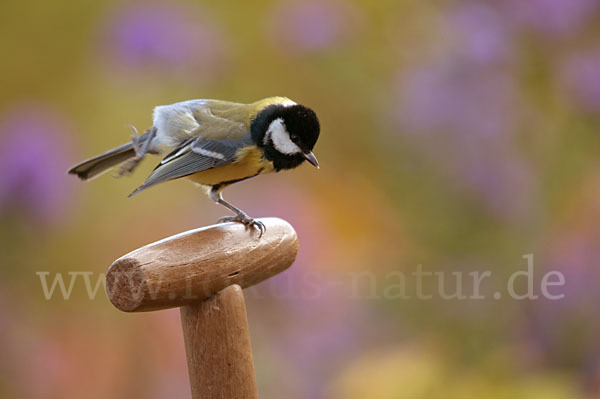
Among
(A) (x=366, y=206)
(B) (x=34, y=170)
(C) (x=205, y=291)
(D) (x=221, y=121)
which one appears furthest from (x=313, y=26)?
(C) (x=205, y=291)

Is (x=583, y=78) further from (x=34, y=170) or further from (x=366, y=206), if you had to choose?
(x=34, y=170)

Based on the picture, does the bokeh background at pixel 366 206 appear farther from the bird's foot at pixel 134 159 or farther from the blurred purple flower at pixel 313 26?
the bird's foot at pixel 134 159

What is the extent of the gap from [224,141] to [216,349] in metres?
0.23

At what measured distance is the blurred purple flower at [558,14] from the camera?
1296mm

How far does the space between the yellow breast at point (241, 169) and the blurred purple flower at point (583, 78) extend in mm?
741

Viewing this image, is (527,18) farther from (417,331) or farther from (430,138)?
(417,331)

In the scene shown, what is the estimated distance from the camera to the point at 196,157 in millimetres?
718

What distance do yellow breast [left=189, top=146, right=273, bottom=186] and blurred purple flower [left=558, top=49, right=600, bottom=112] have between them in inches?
29.2

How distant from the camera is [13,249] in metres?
1.14

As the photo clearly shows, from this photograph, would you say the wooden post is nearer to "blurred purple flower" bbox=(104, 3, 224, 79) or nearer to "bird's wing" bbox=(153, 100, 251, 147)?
"bird's wing" bbox=(153, 100, 251, 147)

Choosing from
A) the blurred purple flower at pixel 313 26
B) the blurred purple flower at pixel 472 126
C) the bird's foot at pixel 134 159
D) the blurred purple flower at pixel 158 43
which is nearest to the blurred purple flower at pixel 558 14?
the blurred purple flower at pixel 472 126

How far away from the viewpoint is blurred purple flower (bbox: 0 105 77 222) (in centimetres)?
116

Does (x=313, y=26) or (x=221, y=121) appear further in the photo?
(x=313, y=26)

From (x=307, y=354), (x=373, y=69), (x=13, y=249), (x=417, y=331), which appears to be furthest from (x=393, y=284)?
(x=13, y=249)
